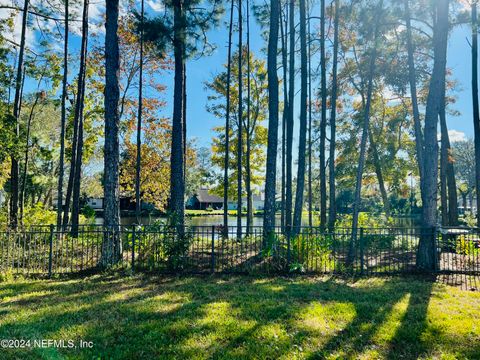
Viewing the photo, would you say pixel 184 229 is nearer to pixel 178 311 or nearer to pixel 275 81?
pixel 178 311

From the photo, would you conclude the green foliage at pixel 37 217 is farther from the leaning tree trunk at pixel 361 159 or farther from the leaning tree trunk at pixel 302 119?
the leaning tree trunk at pixel 361 159

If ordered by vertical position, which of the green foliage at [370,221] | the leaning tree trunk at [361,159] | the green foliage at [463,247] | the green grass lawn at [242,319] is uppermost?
the leaning tree trunk at [361,159]

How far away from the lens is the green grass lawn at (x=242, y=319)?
3.40m

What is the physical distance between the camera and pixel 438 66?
310 inches


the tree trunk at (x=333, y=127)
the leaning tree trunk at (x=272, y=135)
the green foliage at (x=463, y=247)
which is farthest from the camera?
the tree trunk at (x=333, y=127)

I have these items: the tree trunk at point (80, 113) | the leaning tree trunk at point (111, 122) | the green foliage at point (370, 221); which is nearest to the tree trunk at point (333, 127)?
the green foliage at point (370, 221)

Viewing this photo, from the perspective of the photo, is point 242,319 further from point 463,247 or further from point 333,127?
point 333,127

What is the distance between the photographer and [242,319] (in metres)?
4.28

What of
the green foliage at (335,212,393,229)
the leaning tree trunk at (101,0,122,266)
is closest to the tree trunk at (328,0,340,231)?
the green foliage at (335,212,393,229)

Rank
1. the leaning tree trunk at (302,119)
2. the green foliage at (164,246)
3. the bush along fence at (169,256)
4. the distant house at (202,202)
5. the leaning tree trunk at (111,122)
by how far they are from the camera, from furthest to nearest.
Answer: the distant house at (202,202)
the leaning tree trunk at (302,119)
the leaning tree trunk at (111,122)
the green foliage at (164,246)
the bush along fence at (169,256)

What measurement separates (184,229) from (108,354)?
4.86 metres

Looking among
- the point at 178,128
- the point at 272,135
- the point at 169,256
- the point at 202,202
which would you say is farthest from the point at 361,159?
the point at 202,202

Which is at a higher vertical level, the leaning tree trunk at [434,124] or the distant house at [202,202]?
the leaning tree trunk at [434,124]

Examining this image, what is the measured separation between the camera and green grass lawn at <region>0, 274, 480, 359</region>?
3.40 m
